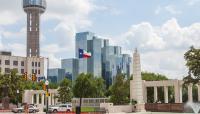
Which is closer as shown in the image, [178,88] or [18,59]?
[178,88]

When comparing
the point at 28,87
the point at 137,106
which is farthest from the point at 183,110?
the point at 28,87

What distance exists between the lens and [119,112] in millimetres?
63875

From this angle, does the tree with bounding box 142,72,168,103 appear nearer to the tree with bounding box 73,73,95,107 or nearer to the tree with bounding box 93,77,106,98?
the tree with bounding box 93,77,106,98

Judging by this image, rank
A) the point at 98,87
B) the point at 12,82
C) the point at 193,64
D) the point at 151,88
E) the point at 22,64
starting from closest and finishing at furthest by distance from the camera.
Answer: the point at 193,64
the point at 12,82
the point at 151,88
the point at 98,87
the point at 22,64

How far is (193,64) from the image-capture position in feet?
197

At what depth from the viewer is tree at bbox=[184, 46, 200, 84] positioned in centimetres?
5991

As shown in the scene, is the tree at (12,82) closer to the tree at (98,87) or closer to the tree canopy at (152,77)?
the tree at (98,87)

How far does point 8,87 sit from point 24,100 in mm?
22787

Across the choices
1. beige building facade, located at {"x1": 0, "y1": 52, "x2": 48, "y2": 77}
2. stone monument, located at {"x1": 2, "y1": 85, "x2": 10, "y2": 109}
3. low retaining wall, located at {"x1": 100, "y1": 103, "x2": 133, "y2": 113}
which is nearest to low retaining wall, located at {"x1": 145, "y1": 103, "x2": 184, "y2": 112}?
low retaining wall, located at {"x1": 100, "y1": 103, "x2": 133, "y2": 113}

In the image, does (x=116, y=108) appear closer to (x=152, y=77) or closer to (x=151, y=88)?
(x=151, y=88)

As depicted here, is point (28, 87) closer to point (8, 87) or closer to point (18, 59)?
point (8, 87)

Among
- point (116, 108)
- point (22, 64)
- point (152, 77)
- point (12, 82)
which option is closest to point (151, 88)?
point (152, 77)

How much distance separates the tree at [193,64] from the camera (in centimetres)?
5991

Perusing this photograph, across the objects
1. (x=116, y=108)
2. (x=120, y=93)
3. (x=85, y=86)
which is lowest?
(x=116, y=108)
